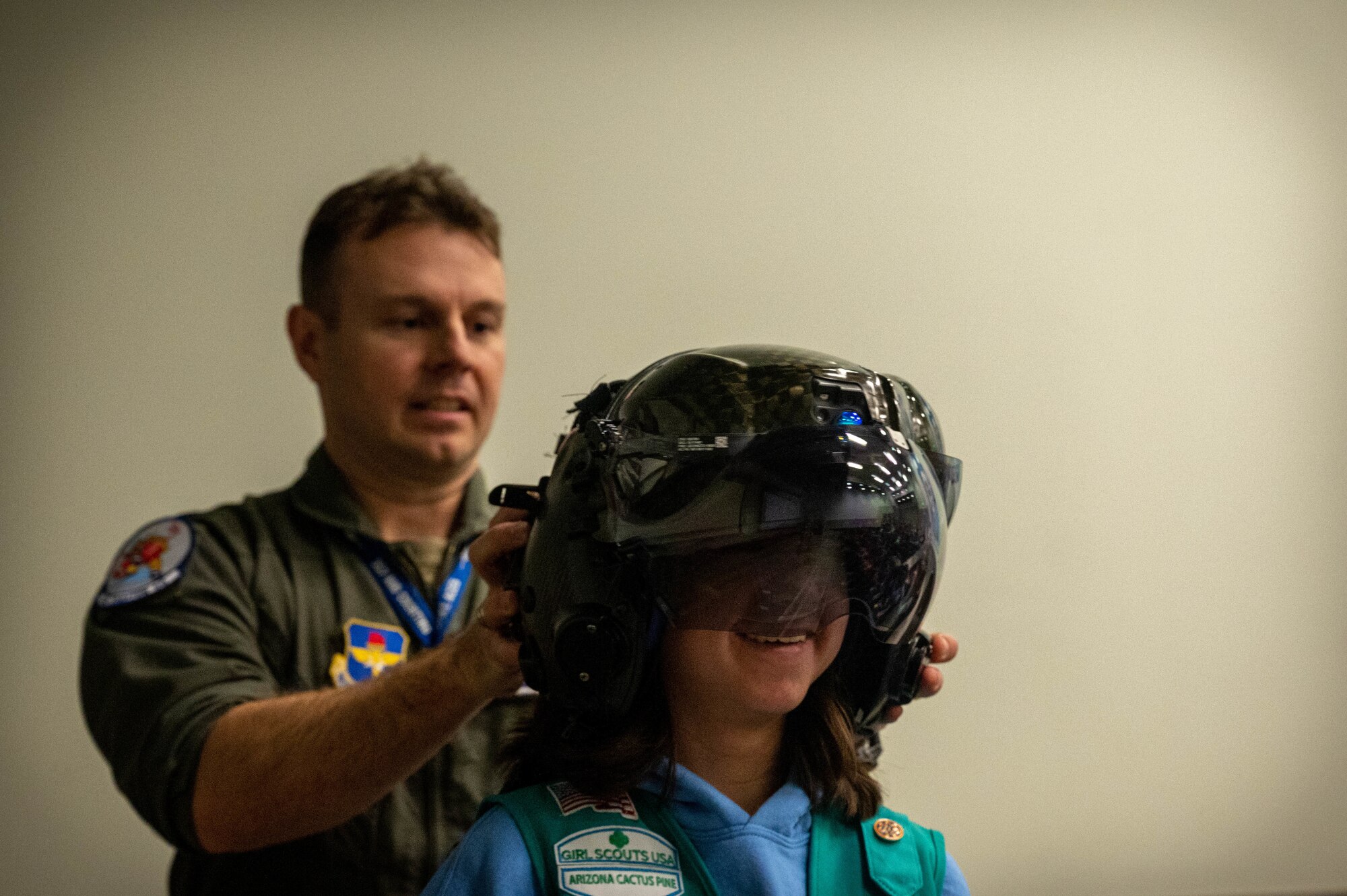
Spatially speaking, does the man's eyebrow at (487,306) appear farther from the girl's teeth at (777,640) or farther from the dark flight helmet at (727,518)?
the girl's teeth at (777,640)

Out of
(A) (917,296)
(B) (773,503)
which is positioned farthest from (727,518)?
(A) (917,296)

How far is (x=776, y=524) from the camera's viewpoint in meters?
0.82

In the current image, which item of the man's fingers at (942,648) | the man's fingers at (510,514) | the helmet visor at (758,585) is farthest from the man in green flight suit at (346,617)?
the man's fingers at (942,648)

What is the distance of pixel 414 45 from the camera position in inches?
80.6

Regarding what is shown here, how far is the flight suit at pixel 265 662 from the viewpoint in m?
1.29

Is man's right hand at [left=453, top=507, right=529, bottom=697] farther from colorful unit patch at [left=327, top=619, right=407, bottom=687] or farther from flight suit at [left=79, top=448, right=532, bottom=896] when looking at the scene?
colorful unit patch at [left=327, top=619, right=407, bottom=687]

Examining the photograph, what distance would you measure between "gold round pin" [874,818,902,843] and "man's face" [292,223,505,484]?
83 cm

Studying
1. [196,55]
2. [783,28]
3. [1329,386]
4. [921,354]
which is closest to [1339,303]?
[1329,386]

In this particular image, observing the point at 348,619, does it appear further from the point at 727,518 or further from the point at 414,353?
the point at 727,518

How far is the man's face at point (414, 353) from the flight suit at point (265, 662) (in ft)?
0.31

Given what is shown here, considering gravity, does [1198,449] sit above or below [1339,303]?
below

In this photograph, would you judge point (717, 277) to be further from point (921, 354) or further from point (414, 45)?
point (414, 45)

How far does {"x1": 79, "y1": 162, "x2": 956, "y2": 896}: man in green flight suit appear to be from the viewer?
3.84 feet

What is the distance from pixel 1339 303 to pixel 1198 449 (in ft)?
1.23
